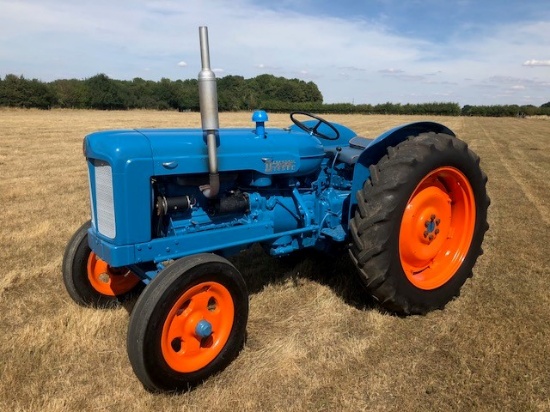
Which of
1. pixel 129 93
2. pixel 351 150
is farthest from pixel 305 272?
pixel 129 93

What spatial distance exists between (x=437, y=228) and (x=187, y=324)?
2005mm

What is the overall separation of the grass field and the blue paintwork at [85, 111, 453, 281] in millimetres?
555

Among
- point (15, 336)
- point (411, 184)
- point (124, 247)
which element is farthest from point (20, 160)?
point (411, 184)

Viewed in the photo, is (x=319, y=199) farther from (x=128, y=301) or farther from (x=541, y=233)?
(x=541, y=233)

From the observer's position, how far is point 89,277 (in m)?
3.29

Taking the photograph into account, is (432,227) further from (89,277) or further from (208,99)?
(89,277)

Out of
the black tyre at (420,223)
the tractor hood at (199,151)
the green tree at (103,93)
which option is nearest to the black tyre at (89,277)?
the tractor hood at (199,151)

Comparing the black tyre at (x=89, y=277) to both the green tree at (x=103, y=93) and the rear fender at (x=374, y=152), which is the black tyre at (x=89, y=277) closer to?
the rear fender at (x=374, y=152)

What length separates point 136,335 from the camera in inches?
89.0

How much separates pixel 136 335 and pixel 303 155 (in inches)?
65.9

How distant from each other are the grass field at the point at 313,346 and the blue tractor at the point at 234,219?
0.64 feet

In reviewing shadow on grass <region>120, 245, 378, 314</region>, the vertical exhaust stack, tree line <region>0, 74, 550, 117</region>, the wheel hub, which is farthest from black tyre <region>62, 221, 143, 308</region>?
tree line <region>0, 74, 550, 117</region>

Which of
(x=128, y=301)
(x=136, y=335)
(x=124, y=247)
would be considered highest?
(x=124, y=247)

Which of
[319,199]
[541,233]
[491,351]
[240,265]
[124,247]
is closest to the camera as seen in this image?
[124,247]
